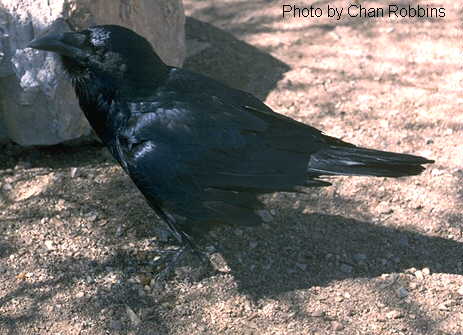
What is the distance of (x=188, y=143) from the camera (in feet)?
12.8

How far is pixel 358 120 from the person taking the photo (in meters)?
5.50

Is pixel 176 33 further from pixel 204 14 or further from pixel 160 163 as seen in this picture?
pixel 160 163

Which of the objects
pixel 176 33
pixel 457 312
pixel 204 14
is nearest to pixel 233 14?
pixel 204 14

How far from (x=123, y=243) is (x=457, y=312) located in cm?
203

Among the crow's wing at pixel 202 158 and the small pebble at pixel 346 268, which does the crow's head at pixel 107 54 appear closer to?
the crow's wing at pixel 202 158

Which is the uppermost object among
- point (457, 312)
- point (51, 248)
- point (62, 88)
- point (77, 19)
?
point (77, 19)

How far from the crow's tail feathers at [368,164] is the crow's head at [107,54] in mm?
1119

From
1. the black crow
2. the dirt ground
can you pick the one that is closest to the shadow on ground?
the dirt ground

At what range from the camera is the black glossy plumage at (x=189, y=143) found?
12.7 ft

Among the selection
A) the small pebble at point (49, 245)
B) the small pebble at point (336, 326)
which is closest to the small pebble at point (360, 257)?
the small pebble at point (336, 326)

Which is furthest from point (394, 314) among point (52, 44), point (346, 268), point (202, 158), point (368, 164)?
point (52, 44)

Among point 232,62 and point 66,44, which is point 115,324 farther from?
point 232,62

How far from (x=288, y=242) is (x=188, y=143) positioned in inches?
39.4

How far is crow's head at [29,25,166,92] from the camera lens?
399 cm
